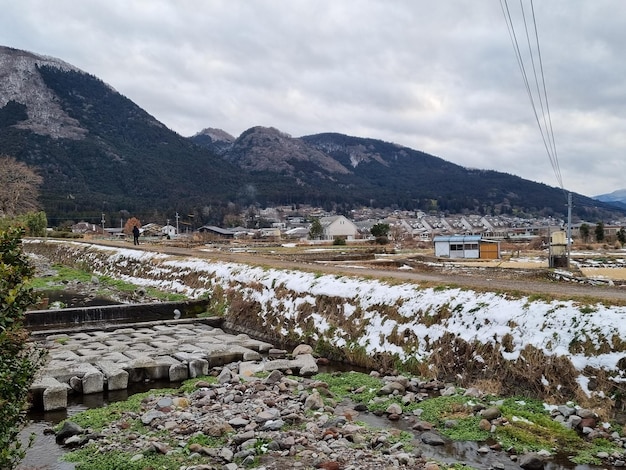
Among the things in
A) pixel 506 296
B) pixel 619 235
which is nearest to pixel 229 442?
pixel 506 296

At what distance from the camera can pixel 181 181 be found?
635ft

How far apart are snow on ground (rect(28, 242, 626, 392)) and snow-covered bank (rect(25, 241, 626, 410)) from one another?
2cm

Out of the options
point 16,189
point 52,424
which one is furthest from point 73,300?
point 16,189

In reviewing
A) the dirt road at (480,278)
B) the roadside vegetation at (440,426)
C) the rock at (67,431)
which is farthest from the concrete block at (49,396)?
the dirt road at (480,278)

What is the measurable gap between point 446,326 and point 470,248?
33.7 meters

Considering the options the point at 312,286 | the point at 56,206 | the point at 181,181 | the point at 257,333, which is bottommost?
the point at 257,333

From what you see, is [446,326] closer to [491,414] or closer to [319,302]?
[491,414]

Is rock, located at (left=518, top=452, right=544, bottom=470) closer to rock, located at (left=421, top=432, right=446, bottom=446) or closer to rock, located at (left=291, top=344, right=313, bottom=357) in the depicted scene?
rock, located at (left=421, top=432, right=446, bottom=446)

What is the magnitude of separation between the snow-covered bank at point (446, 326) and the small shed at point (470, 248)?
91.9ft

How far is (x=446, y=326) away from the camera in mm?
11797

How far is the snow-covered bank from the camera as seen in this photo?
30.2 feet

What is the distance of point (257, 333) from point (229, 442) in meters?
9.49

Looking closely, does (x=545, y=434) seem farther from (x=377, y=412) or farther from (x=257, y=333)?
(x=257, y=333)

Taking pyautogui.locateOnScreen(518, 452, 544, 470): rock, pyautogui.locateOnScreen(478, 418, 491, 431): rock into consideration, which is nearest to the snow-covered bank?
pyautogui.locateOnScreen(478, 418, 491, 431): rock
